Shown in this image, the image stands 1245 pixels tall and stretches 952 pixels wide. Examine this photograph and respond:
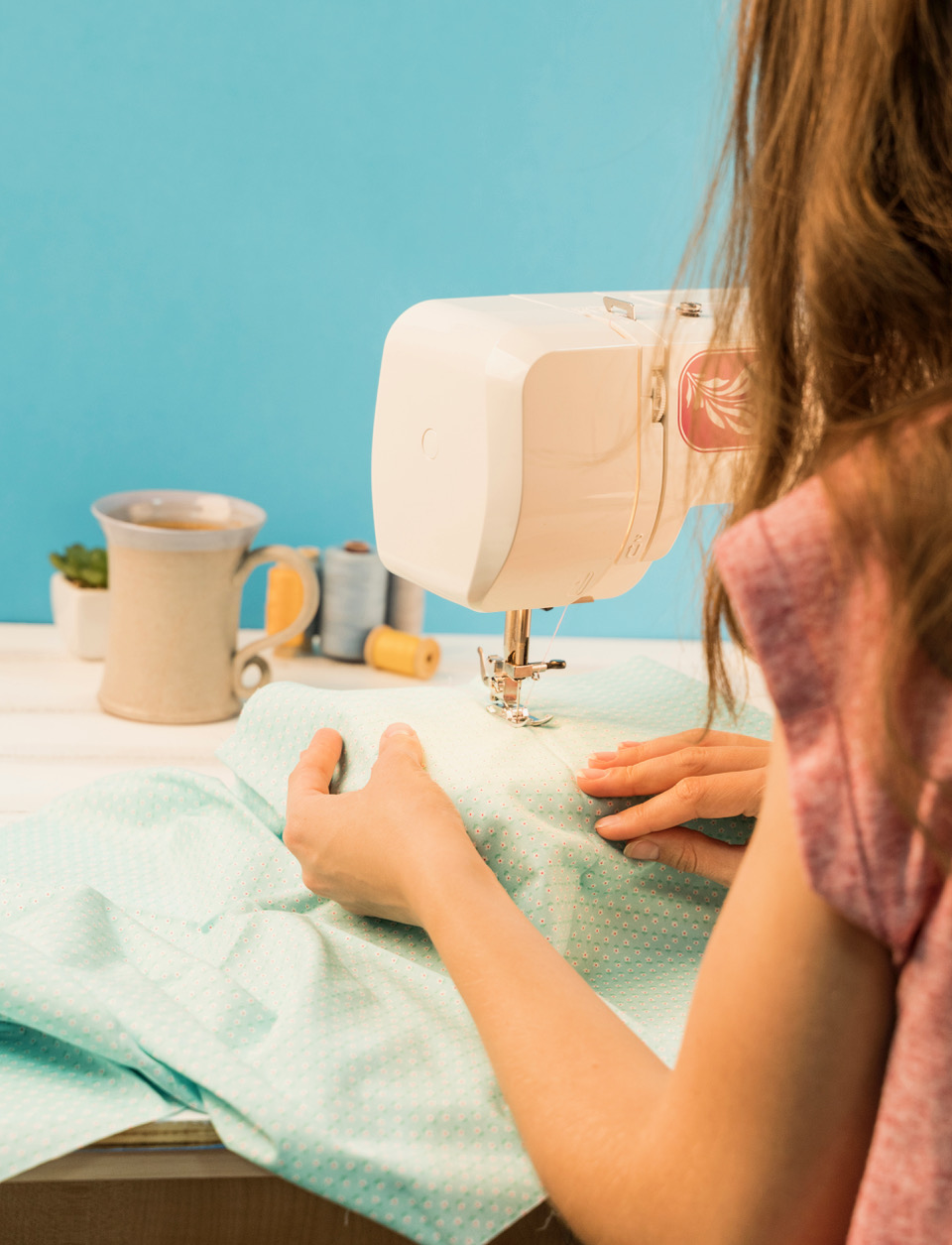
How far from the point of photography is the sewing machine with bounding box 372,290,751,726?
82 centimetres

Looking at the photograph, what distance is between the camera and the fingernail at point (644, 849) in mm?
819

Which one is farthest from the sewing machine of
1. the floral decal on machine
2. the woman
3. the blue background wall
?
the blue background wall

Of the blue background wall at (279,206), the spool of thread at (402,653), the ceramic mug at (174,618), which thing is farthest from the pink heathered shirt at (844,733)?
the blue background wall at (279,206)

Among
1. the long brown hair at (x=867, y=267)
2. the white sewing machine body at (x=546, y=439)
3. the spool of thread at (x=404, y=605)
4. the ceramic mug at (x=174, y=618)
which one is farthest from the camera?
the spool of thread at (x=404, y=605)

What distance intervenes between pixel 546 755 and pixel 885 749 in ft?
1.58

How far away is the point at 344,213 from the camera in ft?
5.79

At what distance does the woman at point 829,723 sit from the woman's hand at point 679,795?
251 mm

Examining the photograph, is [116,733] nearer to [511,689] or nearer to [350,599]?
[350,599]

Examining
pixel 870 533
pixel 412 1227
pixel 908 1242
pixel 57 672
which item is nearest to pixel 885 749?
pixel 870 533

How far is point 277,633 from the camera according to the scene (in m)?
1.45

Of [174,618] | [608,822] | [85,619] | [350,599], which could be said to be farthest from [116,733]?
[608,822]

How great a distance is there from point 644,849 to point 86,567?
0.98m

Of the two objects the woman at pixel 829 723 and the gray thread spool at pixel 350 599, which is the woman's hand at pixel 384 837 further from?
the gray thread spool at pixel 350 599

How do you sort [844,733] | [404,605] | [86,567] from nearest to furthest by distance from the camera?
1. [844,733]
2. [86,567]
3. [404,605]
